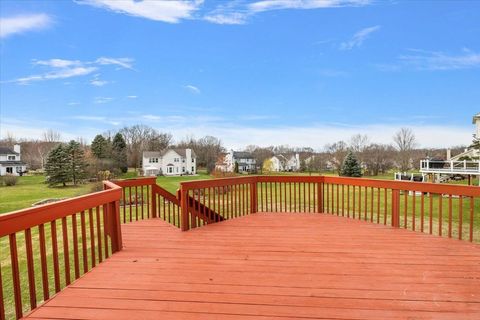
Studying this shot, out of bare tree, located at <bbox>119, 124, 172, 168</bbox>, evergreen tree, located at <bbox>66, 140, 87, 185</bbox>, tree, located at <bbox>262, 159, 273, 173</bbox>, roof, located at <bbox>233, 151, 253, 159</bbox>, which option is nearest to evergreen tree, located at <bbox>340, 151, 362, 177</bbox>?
tree, located at <bbox>262, 159, 273, 173</bbox>

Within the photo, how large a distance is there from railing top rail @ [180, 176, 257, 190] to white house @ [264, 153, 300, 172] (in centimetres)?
4776

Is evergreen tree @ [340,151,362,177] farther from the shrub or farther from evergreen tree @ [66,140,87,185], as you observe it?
the shrub

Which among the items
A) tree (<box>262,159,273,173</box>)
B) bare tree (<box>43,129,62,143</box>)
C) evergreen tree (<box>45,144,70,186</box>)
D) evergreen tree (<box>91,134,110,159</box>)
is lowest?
tree (<box>262,159,273,173</box>)

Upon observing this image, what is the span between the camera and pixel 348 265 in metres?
3.52

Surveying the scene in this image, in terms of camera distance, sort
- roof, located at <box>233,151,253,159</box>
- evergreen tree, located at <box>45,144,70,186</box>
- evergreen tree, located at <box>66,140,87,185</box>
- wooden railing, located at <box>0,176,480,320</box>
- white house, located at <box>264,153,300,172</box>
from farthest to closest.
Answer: roof, located at <box>233,151,253,159</box>, white house, located at <box>264,153,300,172</box>, evergreen tree, located at <box>66,140,87,185</box>, evergreen tree, located at <box>45,144,70,186</box>, wooden railing, located at <box>0,176,480,320</box>

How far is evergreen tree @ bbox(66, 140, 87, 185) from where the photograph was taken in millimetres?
32656

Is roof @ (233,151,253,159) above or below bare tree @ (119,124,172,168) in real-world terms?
below

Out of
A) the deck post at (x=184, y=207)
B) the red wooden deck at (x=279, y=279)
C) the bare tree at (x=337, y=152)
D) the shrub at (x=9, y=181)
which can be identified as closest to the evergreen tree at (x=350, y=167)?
the bare tree at (x=337, y=152)

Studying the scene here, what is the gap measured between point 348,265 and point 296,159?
54.5 meters

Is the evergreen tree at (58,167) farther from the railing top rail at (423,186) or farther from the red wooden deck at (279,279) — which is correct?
the railing top rail at (423,186)

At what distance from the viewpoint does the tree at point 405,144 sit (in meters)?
41.8

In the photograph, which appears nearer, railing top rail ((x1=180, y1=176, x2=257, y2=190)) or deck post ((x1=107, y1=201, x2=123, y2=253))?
deck post ((x1=107, y1=201, x2=123, y2=253))

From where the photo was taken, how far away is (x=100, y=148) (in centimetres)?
4259

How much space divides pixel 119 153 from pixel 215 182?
137 feet
